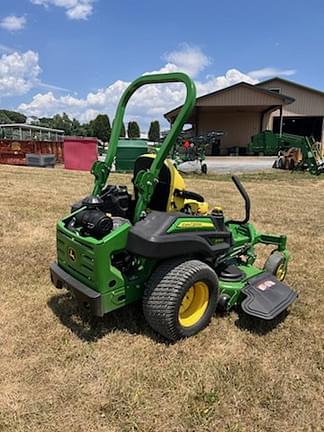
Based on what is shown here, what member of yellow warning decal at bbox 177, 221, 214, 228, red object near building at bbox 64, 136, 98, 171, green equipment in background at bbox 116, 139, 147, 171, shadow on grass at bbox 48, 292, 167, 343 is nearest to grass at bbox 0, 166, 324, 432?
shadow on grass at bbox 48, 292, 167, 343

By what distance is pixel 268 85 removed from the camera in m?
30.5

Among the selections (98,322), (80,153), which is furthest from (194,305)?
(80,153)

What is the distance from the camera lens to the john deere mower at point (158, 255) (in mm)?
2629

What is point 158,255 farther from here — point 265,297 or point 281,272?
point 281,272

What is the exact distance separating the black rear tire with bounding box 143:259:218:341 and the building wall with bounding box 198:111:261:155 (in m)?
26.5

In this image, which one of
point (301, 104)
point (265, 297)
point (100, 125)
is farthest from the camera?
point (100, 125)

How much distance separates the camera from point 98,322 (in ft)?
10.0

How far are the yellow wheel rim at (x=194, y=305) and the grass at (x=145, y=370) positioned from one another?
14cm

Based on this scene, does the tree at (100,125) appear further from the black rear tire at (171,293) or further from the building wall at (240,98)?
the black rear tire at (171,293)

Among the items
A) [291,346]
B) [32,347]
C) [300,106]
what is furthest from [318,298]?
[300,106]

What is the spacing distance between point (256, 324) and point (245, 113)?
27.2 meters

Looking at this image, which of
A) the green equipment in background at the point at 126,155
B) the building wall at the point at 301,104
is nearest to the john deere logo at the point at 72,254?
the green equipment in background at the point at 126,155

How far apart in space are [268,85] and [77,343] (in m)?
31.1

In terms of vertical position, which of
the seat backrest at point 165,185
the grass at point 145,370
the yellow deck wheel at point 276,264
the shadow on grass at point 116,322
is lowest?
the grass at point 145,370
